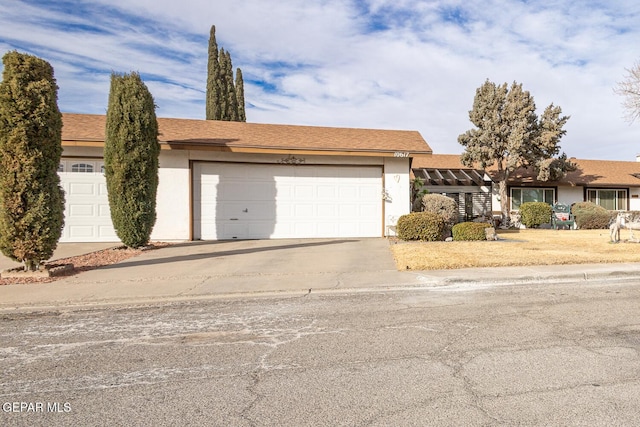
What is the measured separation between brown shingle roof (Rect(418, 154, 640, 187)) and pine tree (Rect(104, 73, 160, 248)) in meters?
18.9

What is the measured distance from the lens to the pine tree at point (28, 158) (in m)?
8.11

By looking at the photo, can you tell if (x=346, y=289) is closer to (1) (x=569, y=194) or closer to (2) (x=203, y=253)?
(2) (x=203, y=253)

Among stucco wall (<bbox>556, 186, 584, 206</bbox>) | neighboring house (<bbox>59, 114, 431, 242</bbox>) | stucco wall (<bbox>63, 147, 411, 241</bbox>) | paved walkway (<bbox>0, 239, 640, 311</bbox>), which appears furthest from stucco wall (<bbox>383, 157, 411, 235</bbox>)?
stucco wall (<bbox>556, 186, 584, 206</bbox>)

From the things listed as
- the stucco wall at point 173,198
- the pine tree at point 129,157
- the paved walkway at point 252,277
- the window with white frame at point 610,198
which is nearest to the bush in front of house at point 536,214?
the window with white frame at point 610,198

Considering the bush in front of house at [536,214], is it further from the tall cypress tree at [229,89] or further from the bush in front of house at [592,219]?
the tall cypress tree at [229,89]

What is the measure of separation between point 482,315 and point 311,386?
10.6 feet

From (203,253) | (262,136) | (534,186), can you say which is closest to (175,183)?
(262,136)

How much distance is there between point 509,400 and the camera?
3.22 m

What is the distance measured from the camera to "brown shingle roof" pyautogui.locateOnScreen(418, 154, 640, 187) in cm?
2650

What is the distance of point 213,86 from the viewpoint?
3316 cm

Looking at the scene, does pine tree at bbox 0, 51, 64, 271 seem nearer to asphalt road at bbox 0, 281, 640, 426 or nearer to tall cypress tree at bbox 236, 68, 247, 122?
asphalt road at bbox 0, 281, 640, 426

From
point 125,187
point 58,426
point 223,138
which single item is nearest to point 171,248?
point 125,187

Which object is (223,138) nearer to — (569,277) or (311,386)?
(569,277)

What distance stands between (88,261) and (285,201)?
24.4 feet
